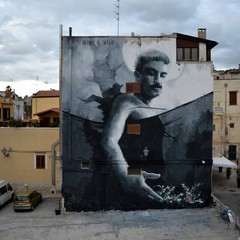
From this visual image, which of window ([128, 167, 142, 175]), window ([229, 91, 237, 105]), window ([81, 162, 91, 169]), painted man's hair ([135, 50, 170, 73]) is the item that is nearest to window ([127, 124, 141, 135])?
window ([128, 167, 142, 175])

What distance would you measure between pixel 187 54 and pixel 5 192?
1722 centimetres

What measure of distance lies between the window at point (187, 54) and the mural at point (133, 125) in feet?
2.66

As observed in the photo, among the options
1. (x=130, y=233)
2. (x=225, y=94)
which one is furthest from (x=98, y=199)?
(x=225, y=94)

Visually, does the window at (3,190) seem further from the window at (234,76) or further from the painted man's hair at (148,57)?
the window at (234,76)

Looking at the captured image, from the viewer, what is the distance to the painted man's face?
28016 millimetres

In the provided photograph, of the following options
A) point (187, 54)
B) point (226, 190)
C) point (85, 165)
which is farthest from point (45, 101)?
point (226, 190)

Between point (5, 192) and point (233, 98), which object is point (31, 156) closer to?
point (5, 192)

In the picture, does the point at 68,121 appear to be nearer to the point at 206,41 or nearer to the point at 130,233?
the point at 130,233

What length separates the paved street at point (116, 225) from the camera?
75.5ft

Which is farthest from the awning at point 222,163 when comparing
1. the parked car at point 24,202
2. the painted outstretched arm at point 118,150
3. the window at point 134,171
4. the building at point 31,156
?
the parked car at point 24,202

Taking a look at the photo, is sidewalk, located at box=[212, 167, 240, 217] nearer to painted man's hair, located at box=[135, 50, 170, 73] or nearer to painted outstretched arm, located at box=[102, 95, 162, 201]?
painted outstretched arm, located at box=[102, 95, 162, 201]

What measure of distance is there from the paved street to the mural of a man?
A: 2725mm

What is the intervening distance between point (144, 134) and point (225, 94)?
18.6 m

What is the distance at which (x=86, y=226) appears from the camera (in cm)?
2492
